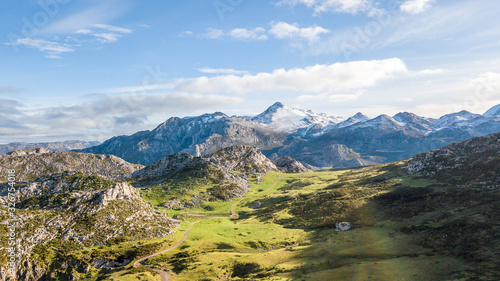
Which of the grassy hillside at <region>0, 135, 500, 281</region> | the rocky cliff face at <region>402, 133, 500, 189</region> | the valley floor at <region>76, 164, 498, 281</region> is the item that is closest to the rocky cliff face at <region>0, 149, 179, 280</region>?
the grassy hillside at <region>0, 135, 500, 281</region>

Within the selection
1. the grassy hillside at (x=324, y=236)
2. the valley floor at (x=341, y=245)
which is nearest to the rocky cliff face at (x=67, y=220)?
the grassy hillside at (x=324, y=236)

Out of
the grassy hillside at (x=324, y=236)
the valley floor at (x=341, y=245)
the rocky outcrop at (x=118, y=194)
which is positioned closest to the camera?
Answer: the valley floor at (x=341, y=245)

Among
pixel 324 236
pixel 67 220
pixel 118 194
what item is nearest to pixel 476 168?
pixel 324 236

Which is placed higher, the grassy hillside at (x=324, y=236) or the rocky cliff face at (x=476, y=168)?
the rocky cliff face at (x=476, y=168)

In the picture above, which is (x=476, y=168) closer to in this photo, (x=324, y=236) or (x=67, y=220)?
(x=324, y=236)

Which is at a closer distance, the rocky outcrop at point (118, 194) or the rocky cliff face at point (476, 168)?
the rocky cliff face at point (476, 168)

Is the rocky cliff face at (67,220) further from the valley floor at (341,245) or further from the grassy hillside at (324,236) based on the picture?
the valley floor at (341,245)

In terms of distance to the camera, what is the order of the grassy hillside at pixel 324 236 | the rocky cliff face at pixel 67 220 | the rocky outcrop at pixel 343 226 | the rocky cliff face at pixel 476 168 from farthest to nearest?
1. the rocky cliff face at pixel 476 168
2. the rocky outcrop at pixel 343 226
3. the rocky cliff face at pixel 67 220
4. the grassy hillside at pixel 324 236

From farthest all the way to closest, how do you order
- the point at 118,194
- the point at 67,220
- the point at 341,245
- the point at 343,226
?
the point at 118,194
the point at 67,220
the point at 343,226
the point at 341,245

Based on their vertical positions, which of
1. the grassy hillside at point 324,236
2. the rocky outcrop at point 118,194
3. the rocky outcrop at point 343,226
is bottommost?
the rocky outcrop at point 343,226

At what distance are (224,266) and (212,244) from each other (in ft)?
113

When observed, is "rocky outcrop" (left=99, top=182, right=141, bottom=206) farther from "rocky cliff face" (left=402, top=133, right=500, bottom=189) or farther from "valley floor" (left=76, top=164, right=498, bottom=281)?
"rocky cliff face" (left=402, top=133, right=500, bottom=189)

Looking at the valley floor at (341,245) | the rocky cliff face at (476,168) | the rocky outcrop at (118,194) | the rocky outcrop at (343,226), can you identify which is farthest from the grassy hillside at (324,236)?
the rocky outcrop at (343,226)

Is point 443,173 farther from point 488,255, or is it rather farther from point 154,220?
point 154,220
